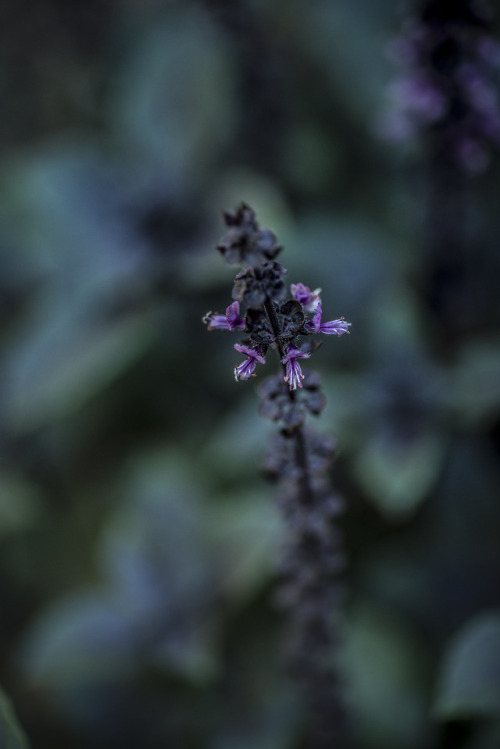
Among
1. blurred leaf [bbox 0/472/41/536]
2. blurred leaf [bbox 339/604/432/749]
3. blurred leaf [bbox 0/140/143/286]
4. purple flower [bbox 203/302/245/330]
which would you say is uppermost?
blurred leaf [bbox 0/140/143/286]

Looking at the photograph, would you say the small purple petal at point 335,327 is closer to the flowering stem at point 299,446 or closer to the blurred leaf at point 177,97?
the flowering stem at point 299,446

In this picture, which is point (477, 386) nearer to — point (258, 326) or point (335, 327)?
point (335, 327)

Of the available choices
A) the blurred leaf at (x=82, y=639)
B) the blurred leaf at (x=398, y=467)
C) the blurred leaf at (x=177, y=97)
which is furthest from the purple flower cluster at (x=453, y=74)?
the blurred leaf at (x=82, y=639)

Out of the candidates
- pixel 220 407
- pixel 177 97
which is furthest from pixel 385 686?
pixel 177 97

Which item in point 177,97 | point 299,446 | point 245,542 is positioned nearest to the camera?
point 299,446

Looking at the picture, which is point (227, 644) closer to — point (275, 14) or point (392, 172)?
point (392, 172)

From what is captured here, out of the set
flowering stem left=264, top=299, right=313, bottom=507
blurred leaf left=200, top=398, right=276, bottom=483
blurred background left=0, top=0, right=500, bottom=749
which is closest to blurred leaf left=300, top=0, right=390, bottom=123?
blurred background left=0, top=0, right=500, bottom=749

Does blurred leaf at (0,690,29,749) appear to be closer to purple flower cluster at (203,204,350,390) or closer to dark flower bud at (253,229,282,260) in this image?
purple flower cluster at (203,204,350,390)
